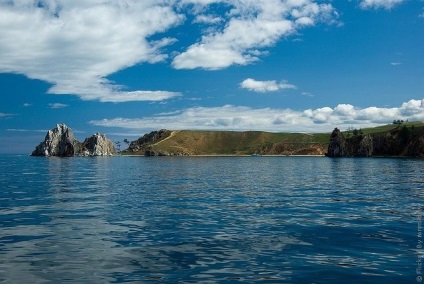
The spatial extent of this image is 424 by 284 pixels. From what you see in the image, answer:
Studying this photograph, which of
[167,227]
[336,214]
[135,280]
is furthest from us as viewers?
[336,214]

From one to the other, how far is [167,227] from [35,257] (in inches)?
437

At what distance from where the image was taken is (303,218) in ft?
116

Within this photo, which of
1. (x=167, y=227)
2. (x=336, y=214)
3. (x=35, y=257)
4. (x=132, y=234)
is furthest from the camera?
(x=336, y=214)

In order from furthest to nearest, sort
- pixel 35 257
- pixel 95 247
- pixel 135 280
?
pixel 95 247 → pixel 35 257 → pixel 135 280

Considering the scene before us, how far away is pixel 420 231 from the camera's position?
29031 mm

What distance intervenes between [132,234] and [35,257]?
764 centimetres

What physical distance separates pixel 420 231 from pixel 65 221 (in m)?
28.7

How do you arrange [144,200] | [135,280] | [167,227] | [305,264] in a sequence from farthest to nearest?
[144,200] < [167,227] < [305,264] < [135,280]

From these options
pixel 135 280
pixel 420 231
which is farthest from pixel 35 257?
pixel 420 231

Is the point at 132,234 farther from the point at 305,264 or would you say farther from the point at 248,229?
the point at 305,264

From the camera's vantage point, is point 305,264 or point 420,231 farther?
point 420,231

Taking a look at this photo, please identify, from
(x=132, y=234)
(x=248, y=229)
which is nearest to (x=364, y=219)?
(x=248, y=229)

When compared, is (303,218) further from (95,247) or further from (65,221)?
(65,221)

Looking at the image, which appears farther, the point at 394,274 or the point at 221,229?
the point at 221,229
